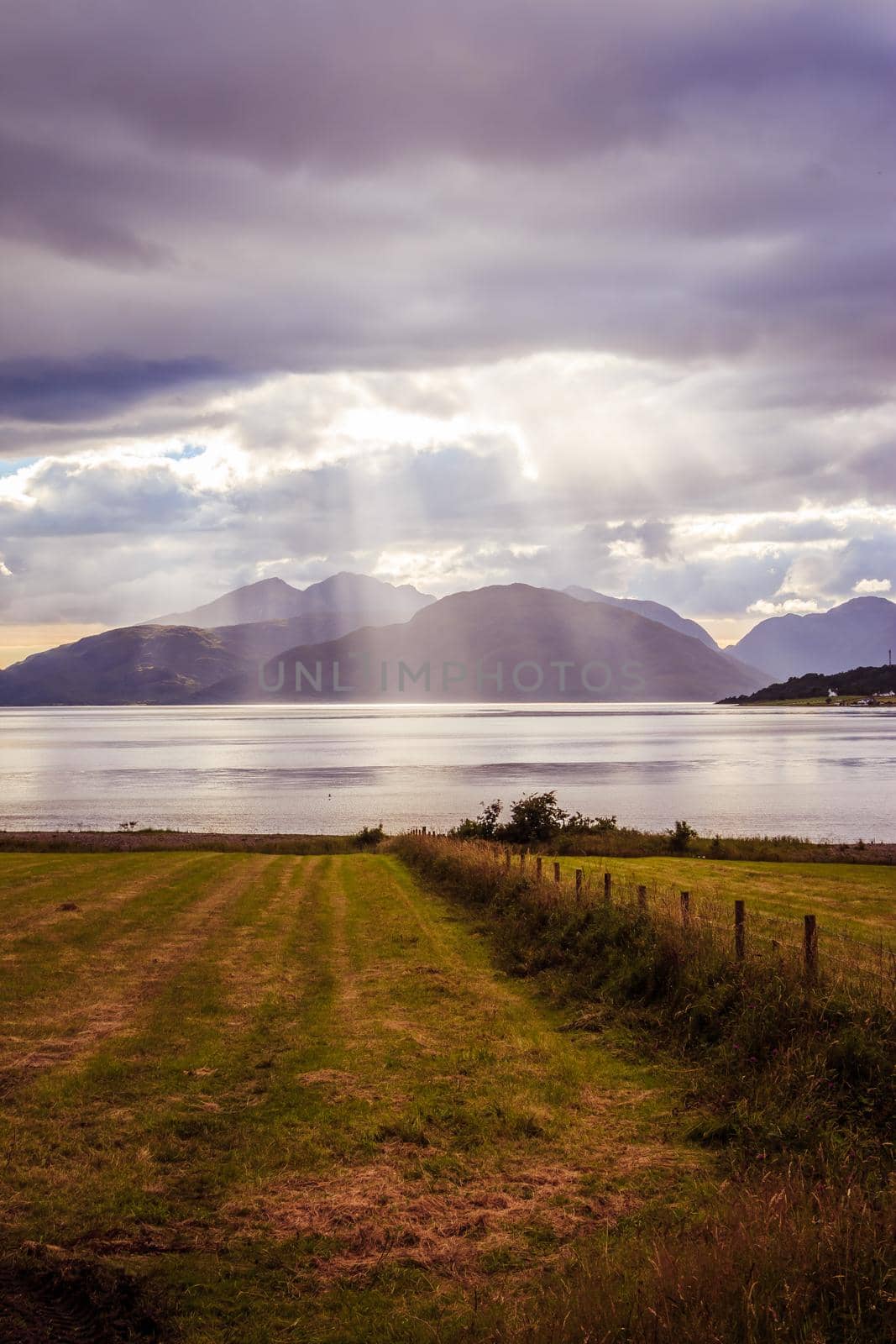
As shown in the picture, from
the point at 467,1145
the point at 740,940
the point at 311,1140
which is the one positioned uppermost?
the point at 740,940

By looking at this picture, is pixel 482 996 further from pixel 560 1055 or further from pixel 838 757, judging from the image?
pixel 838 757

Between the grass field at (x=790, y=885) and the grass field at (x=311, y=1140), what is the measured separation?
38.6 feet

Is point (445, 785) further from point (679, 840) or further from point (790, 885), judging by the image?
point (790, 885)

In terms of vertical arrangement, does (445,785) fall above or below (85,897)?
below

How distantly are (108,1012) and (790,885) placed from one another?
28109 millimetres

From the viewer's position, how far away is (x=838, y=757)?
148000mm

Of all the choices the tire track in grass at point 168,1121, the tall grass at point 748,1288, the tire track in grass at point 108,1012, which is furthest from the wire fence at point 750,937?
the tire track in grass at point 108,1012

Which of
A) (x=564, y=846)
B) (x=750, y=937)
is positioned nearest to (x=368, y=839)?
(x=564, y=846)

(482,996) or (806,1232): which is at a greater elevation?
(806,1232)

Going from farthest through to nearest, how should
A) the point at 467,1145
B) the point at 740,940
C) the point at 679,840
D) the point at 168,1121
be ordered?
the point at 679,840
the point at 740,940
the point at 168,1121
the point at 467,1145

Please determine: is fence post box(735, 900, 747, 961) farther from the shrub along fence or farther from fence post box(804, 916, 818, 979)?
fence post box(804, 916, 818, 979)

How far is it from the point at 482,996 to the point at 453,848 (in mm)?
18998

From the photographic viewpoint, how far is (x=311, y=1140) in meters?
11.5

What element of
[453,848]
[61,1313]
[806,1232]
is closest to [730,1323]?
[806,1232]
